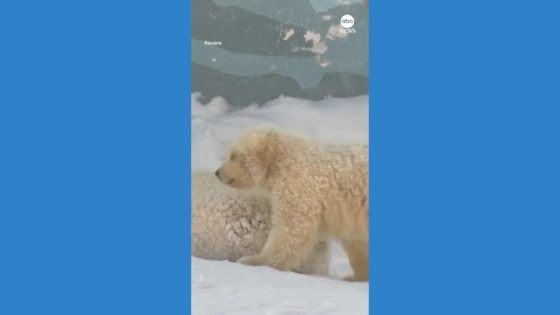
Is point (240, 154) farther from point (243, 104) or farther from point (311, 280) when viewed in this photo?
point (311, 280)

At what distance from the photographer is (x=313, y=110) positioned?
471 centimetres

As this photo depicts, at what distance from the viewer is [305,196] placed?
4.80 metres

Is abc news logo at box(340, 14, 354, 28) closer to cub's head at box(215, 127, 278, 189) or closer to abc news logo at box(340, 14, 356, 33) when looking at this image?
abc news logo at box(340, 14, 356, 33)

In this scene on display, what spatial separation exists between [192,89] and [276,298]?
1.36 metres

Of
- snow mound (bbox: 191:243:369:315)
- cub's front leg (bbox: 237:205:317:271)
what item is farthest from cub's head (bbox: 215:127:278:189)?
snow mound (bbox: 191:243:369:315)

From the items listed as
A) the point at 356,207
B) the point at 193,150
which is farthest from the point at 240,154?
the point at 356,207

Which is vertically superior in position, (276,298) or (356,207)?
(356,207)

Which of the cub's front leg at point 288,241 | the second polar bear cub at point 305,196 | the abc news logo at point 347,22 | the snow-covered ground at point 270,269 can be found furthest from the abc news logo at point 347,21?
the cub's front leg at point 288,241

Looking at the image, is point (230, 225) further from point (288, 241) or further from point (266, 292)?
point (266, 292)

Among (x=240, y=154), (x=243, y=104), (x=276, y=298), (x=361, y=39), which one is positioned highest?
(x=361, y=39)

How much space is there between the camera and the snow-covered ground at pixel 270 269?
465 centimetres

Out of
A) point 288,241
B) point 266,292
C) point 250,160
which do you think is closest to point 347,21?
point 250,160

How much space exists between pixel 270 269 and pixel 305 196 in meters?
0.50

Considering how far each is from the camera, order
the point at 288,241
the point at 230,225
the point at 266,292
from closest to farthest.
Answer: the point at 266,292 < the point at 288,241 < the point at 230,225
